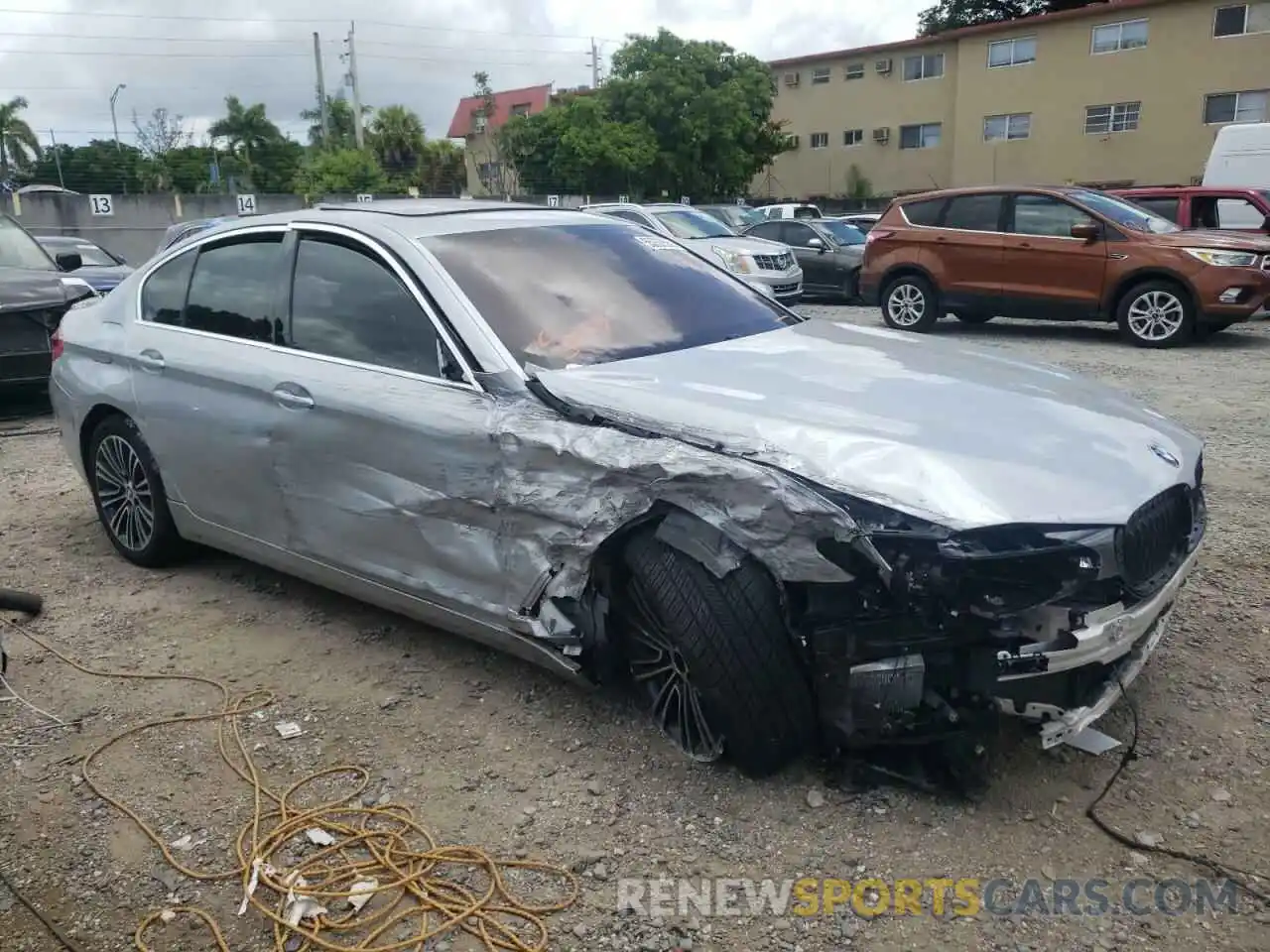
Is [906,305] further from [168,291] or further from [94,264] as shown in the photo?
[94,264]

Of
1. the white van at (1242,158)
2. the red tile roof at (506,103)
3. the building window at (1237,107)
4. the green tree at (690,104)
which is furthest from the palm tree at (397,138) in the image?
the white van at (1242,158)

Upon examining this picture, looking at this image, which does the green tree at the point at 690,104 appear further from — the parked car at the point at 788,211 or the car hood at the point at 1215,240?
the car hood at the point at 1215,240

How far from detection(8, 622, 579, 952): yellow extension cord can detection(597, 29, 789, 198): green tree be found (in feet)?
109

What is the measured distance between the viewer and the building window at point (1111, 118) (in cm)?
3234

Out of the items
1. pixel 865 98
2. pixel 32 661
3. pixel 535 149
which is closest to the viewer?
pixel 32 661

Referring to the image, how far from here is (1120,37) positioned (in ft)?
105

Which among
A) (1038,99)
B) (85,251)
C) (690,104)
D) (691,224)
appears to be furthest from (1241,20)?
(85,251)

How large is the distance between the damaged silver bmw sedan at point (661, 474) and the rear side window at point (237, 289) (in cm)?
2

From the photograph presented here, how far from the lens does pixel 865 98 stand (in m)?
38.9

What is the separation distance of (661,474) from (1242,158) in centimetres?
1612

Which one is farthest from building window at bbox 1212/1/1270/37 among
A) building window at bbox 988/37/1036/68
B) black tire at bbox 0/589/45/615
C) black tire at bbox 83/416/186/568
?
black tire at bbox 0/589/45/615

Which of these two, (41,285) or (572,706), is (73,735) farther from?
(41,285)

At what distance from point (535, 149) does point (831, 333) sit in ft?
100

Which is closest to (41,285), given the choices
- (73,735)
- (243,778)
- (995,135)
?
(73,735)
